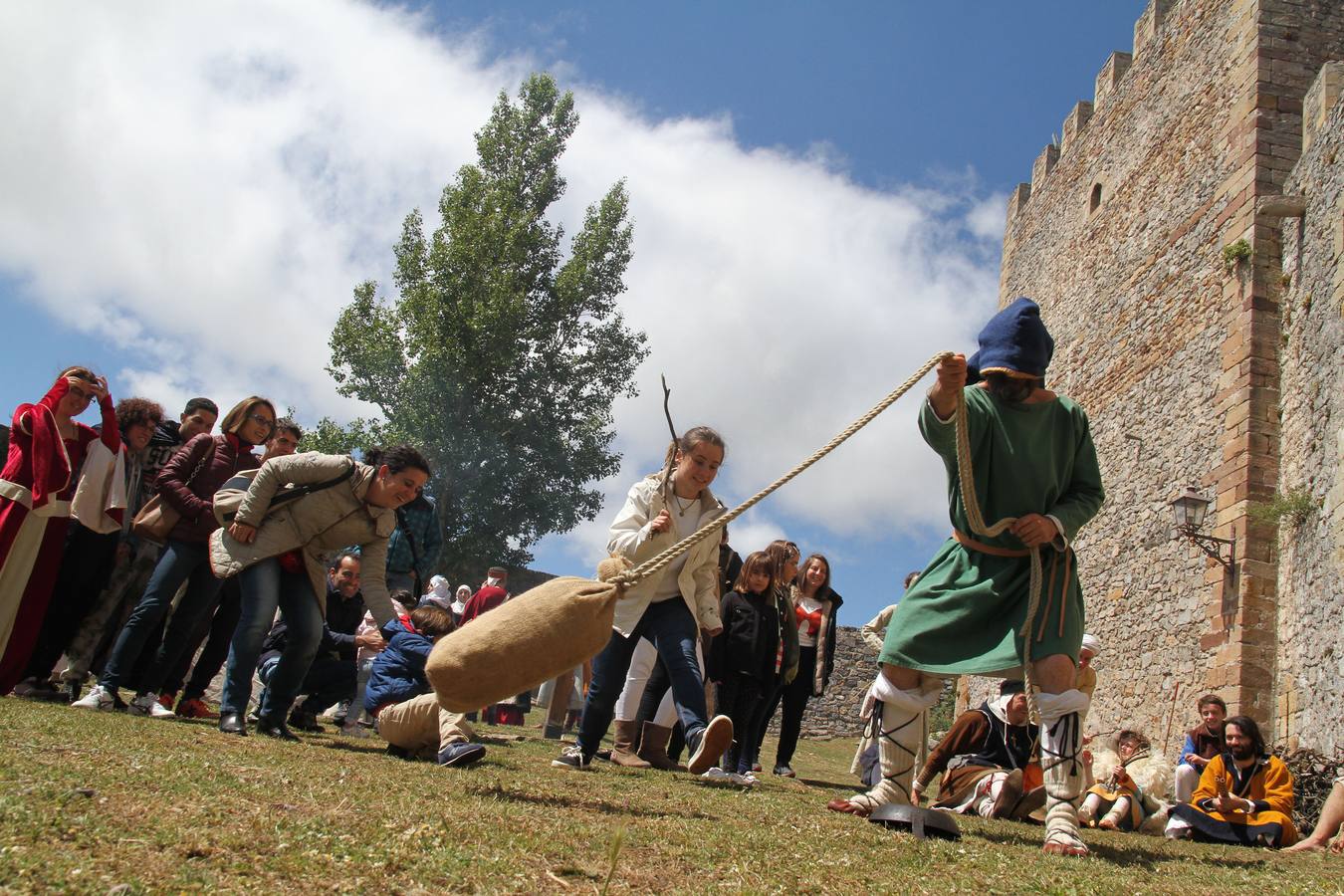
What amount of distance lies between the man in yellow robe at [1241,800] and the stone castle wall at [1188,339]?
10.4 ft

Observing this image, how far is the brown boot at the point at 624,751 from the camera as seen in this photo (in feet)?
22.2

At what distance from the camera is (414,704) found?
505 cm

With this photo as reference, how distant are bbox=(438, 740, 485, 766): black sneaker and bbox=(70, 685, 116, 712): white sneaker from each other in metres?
2.27

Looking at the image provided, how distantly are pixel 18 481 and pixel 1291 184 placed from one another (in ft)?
42.2

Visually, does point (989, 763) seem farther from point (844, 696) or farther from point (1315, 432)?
point (844, 696)

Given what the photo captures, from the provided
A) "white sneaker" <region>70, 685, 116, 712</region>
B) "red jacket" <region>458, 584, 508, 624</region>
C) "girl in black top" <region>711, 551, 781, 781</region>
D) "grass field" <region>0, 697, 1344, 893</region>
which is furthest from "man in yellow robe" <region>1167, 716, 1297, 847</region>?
"red jacket" <region>458, 584, 508, 624</region>

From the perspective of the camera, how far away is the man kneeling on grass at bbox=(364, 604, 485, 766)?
15.6 ft

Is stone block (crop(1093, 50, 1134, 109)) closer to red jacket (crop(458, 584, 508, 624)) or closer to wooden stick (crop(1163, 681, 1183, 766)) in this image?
wooden stick (crop(1163, 681, 1183, 766))

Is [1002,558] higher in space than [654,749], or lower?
higher

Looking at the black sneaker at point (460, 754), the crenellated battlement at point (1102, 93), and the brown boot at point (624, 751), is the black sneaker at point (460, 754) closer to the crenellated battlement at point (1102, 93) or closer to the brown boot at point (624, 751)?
the brown boot at point (624, 751)

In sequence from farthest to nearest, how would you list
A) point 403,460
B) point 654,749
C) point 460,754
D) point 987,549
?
point 654,749, point 403,460, point 460,754, point 987,549

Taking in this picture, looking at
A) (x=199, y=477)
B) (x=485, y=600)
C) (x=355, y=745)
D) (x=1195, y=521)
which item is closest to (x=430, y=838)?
(x=355, y=745)

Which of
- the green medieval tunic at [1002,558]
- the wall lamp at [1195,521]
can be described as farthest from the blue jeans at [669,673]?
the wall lamp at [1195,521]

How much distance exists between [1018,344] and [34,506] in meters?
5.39
